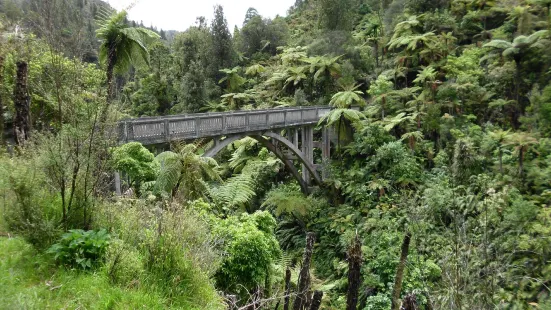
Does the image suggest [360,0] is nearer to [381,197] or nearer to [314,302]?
[381,197]

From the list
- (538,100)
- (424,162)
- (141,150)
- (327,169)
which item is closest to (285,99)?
(327,169)

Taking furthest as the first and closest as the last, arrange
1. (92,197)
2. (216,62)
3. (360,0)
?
(360,0) → (216,62) → (92,197)

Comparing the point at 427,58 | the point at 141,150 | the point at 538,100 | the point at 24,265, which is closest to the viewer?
the point at 24,265

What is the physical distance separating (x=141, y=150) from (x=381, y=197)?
838 centimetres

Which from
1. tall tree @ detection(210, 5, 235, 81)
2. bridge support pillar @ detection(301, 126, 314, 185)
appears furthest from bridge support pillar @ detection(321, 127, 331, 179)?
tall tree @ detection(210, 5, 235, 81)

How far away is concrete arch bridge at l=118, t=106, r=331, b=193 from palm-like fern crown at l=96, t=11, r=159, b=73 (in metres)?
1.81

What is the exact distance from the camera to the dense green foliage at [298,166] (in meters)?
3.38

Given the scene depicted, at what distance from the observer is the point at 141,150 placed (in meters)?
7.79

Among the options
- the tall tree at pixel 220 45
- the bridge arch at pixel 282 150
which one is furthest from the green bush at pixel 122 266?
the tall tree at pixel 220 45

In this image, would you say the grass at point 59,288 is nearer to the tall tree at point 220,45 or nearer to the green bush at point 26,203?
the green bush at point 26,203

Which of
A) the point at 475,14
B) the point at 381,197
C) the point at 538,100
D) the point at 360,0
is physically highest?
the point at 360,0

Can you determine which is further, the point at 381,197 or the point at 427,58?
the point at 427,58

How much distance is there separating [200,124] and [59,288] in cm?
681

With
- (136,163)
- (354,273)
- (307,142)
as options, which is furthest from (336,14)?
(354,273)
